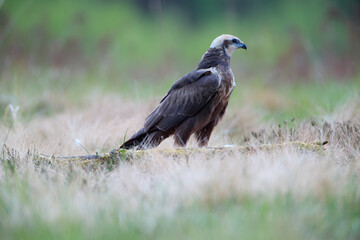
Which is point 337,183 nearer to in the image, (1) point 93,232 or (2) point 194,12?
(1) point 93,232

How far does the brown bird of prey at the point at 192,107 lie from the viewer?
186 inches

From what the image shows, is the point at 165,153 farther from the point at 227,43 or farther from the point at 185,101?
the point at 227,43

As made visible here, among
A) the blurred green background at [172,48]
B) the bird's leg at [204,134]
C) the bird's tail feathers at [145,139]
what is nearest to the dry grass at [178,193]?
the bird's tail feathers at [145,139]

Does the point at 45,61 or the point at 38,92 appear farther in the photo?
the point at 45,61

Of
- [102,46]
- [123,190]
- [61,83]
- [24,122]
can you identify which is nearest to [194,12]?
[102,46]

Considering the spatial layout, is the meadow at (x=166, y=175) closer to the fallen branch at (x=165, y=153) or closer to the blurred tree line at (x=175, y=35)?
the fallen branch at (x=165, y=153)

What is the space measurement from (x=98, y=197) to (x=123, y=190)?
0.20 meters

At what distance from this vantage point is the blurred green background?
8.48 m

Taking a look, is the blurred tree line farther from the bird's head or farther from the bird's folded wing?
the bird's folded wing

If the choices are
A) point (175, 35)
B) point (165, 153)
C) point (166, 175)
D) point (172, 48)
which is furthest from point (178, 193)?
point (175, 35)

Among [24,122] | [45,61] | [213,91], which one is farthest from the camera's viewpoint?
[45,61]

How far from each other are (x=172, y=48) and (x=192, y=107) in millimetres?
7145

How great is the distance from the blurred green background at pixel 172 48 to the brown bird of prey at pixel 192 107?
5.97 feet

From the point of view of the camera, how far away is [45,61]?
31.8 feet
